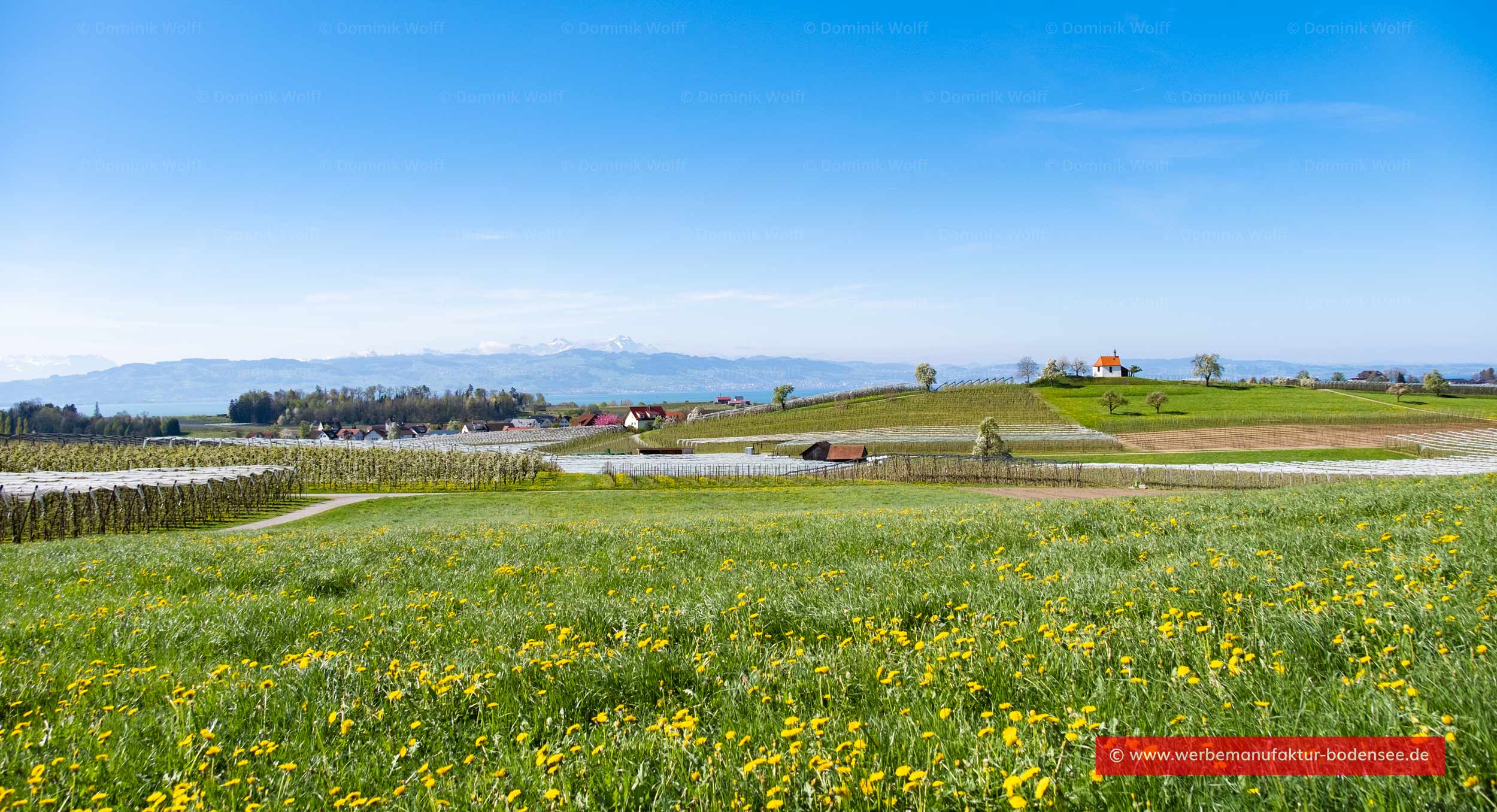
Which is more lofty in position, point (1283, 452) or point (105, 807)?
point (105, 807)

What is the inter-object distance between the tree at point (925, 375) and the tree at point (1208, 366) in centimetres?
4927

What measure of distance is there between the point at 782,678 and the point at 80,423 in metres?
204

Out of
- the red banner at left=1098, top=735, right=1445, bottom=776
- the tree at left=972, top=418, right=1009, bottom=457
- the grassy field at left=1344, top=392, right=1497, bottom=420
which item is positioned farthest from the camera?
the grassy field at left=1344, top=392, right=1497, bottom=420

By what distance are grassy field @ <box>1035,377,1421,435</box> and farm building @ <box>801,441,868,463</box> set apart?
38.7m

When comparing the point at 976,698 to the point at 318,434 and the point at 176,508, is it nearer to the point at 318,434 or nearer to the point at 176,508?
the point at 176,508

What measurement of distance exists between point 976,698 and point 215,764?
4695 millimetres

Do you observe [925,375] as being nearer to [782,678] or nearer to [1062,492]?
[1062,492]

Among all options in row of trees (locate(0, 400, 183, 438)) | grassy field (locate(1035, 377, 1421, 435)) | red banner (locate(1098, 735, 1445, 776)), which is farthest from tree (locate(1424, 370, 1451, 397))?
row of trees (locate(0, 400, 183, 438))

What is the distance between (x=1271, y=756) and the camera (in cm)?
309

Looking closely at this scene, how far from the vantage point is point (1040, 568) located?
25.9 ft

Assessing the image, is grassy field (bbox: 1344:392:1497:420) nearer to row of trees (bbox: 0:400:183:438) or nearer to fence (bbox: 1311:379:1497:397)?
fence (bbox: 1311:379:1497:397)

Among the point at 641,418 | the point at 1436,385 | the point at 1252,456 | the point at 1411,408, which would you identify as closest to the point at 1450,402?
the point at 1436,385

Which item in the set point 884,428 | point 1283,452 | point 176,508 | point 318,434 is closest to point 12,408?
point 318,434

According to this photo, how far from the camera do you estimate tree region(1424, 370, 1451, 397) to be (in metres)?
104
